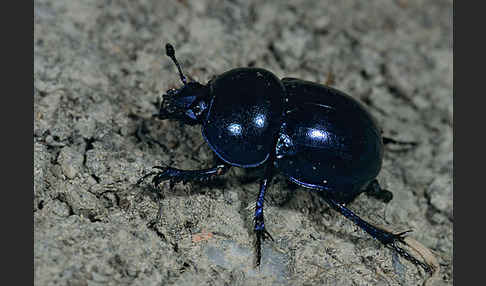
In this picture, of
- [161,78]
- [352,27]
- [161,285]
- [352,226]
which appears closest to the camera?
[161,285]

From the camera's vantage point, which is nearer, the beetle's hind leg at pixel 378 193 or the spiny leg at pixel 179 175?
the spiny leg at pixel 179 175

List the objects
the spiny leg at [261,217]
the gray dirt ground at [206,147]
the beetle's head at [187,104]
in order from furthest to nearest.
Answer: the beetle's head at [187,104], the spiny leg at [261,217], the gray dirt ground at [206,147]

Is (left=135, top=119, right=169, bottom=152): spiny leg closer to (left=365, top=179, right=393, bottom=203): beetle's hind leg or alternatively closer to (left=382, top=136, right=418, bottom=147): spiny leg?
(left=365, top=179, right=393, bottom=203): beetle's hind leg

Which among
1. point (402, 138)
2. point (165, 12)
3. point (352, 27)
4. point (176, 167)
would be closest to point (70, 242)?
point (176, 167)

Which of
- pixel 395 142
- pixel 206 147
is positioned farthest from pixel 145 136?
pixel 395 142

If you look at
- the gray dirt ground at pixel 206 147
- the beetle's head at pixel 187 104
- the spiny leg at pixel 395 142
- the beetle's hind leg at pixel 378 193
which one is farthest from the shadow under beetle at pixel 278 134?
the spiny leg at pixel 395 142

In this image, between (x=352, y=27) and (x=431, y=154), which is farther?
(x=352, y=27)

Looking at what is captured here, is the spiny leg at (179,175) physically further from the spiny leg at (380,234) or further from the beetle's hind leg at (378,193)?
the beetle's hind leg at (378,193)

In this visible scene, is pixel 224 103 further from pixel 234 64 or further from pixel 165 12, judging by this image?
pixel 165 12
